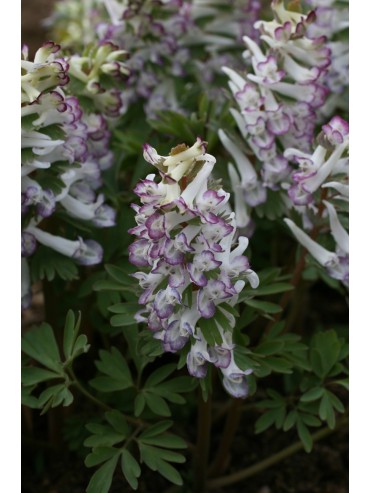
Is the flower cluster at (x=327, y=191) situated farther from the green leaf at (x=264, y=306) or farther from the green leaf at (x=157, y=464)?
the green leaf at (x=157, y=464)

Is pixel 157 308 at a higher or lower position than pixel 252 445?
higher

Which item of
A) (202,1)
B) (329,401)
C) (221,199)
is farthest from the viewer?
(202,1)

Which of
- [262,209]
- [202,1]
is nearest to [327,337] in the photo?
[262,209]

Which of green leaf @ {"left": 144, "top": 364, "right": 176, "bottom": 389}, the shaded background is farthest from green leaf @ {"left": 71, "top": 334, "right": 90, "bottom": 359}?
the shaded background

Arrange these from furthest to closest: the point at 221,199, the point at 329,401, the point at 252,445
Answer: the point at 252,445, the point at 329,401, the point at 221,199

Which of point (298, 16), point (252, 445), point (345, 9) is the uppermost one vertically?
point (298, 16)

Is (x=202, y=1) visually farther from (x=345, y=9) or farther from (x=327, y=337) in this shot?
(x=327, y=337)

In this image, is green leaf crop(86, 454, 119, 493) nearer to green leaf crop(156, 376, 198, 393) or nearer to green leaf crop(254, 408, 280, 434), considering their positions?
green leaf crop(156, 376, 198, 393)
